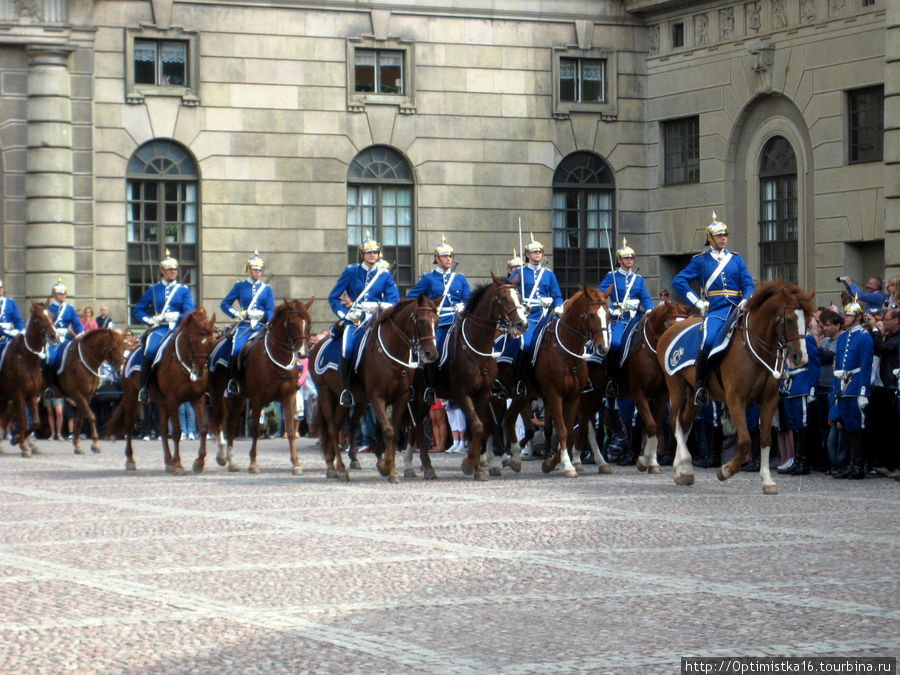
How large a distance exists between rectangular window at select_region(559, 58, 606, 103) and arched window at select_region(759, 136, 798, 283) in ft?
16.4

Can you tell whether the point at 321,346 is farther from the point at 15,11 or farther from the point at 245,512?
the point at 15,11

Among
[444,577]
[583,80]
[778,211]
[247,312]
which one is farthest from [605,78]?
[444,577]

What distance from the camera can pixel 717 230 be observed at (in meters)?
20.0

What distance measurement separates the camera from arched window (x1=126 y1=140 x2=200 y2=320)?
119ft

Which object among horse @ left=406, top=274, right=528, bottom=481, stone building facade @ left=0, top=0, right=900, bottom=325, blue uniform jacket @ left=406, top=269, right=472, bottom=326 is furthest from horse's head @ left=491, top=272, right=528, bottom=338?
stone building facade @ left=0, top=0, right=900, bottom=325

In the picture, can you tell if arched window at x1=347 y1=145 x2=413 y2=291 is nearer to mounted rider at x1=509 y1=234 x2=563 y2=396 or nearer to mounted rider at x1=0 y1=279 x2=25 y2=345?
mounted rider at x1=0 y1=279 x2=25 y2=345

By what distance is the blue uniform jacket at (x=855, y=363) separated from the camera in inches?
795

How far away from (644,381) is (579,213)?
18278mm

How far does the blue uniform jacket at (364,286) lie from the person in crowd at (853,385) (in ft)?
17.8

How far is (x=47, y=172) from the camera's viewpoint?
34.9m

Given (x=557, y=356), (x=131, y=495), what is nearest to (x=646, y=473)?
(x=557, y=356)

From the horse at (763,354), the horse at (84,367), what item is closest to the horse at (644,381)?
the horse at (763,354)

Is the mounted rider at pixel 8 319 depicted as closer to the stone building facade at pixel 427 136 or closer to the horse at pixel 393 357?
the stone building facade at pixel 427 136

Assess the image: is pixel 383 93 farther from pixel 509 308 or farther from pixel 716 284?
pixel 716 284
